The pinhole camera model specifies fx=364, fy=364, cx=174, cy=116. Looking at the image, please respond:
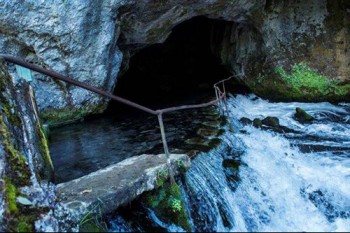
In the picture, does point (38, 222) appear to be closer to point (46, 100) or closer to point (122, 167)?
point (122, 167)

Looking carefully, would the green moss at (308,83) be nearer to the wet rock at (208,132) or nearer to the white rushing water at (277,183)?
the white rushing water at (277,183)

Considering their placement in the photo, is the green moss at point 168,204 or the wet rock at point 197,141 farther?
the wet rock at point 197,141

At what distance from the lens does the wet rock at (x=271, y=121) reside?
26.2 feet

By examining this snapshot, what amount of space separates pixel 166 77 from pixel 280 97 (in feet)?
17.2

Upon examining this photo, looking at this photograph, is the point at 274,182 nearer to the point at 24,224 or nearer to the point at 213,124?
the point at 213,124

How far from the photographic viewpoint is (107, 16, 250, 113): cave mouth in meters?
11.4

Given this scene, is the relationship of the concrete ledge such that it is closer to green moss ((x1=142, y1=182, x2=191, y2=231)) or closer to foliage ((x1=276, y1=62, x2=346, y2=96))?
green moss ((x1=142, y1=182, x2=191, y2=231))

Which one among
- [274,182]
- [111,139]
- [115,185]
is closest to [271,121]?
[274,182]

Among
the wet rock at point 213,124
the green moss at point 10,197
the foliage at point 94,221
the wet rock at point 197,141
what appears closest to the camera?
Answer: the green moss at point 10,197

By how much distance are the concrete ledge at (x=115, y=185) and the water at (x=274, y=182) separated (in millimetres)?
547

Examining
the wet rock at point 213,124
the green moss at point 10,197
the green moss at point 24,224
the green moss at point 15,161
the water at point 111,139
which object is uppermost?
the green moss at point 15,161

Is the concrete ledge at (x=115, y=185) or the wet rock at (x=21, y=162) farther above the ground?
the wet rock at (x=21, y=162)

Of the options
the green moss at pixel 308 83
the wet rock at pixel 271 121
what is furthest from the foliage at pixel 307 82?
the wet rock at pixel 271 121

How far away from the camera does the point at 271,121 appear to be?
8.03m
